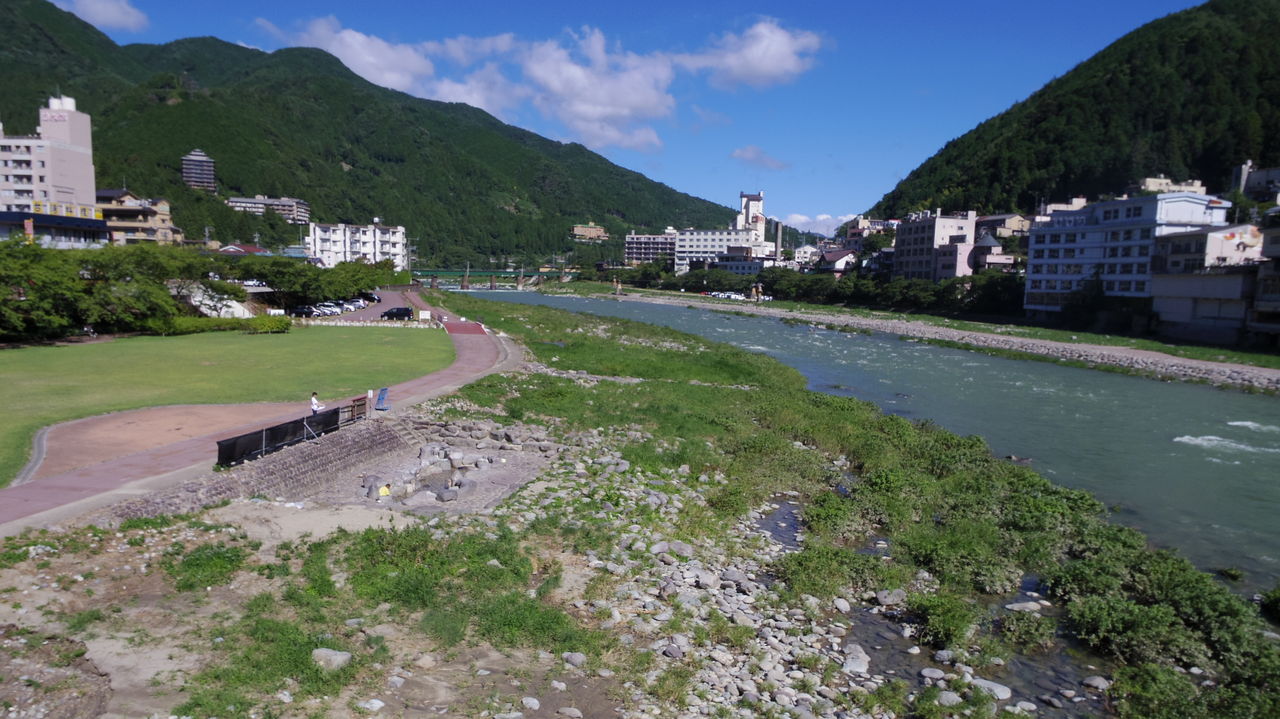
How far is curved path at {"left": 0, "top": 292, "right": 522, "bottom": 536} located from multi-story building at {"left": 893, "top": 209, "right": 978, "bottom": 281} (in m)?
72.0

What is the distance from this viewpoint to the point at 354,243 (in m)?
111

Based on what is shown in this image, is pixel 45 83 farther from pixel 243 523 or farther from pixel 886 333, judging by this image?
pixel 243 523

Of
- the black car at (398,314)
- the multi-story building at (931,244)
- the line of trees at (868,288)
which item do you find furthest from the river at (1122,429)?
the multi-story building at (931,244)

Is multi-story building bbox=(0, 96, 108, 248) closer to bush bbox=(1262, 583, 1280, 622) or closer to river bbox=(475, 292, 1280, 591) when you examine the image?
river bbox=(475, 292, 1280, 591)

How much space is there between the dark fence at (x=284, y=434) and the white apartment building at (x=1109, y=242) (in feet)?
186

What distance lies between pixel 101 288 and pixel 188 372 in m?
12.0

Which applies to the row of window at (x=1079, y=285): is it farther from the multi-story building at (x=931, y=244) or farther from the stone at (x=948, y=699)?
the stone at (x=948, y=699)

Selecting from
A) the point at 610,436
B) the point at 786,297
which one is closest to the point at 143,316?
the point at 610,436

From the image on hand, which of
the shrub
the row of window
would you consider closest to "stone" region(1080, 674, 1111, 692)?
the shrub

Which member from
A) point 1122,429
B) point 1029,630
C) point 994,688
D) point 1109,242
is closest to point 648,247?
point 1109,242

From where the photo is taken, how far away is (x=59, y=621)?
8.11 meters

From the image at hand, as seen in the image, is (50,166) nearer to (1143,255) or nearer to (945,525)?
(945,525)

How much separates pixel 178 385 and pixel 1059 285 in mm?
63416

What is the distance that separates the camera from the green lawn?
17.7 m
